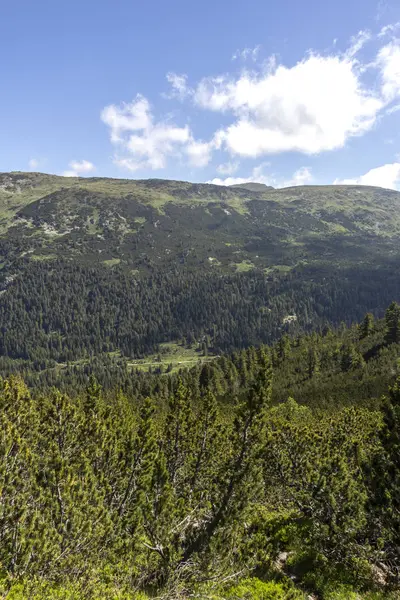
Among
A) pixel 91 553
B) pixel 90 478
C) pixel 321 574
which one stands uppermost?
pixel 90 478

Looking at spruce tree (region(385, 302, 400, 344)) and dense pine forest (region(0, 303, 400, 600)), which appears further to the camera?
spruce tree (region(385, 302, 400, 344))

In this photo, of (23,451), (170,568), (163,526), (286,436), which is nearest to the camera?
(23,451)

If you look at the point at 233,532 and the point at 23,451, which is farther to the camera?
the point at 233,532

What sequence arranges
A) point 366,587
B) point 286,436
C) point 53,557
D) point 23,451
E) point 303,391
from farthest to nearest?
1. point 303,391
2. point 286,436
3. point 366,587
4. point 23,451
5. point 53,557

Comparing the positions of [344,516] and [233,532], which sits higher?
[233,532]

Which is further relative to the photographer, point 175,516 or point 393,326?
point 393,326

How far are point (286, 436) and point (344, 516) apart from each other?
53.5 feet

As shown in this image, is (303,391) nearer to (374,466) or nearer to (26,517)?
(374,466)

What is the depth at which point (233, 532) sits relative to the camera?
22969 millimetres

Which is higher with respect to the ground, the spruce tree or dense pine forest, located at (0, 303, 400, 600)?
dense pine forest, located at (0, 303, 400, 600)

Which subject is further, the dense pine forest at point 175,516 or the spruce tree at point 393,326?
the spruce tree at point 393,326

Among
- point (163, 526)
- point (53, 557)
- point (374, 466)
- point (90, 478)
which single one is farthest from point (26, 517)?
point (374, 466)

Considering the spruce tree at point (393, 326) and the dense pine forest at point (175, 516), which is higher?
the dense pine forest at point (175, 516)

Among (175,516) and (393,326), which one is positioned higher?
(175,516)
